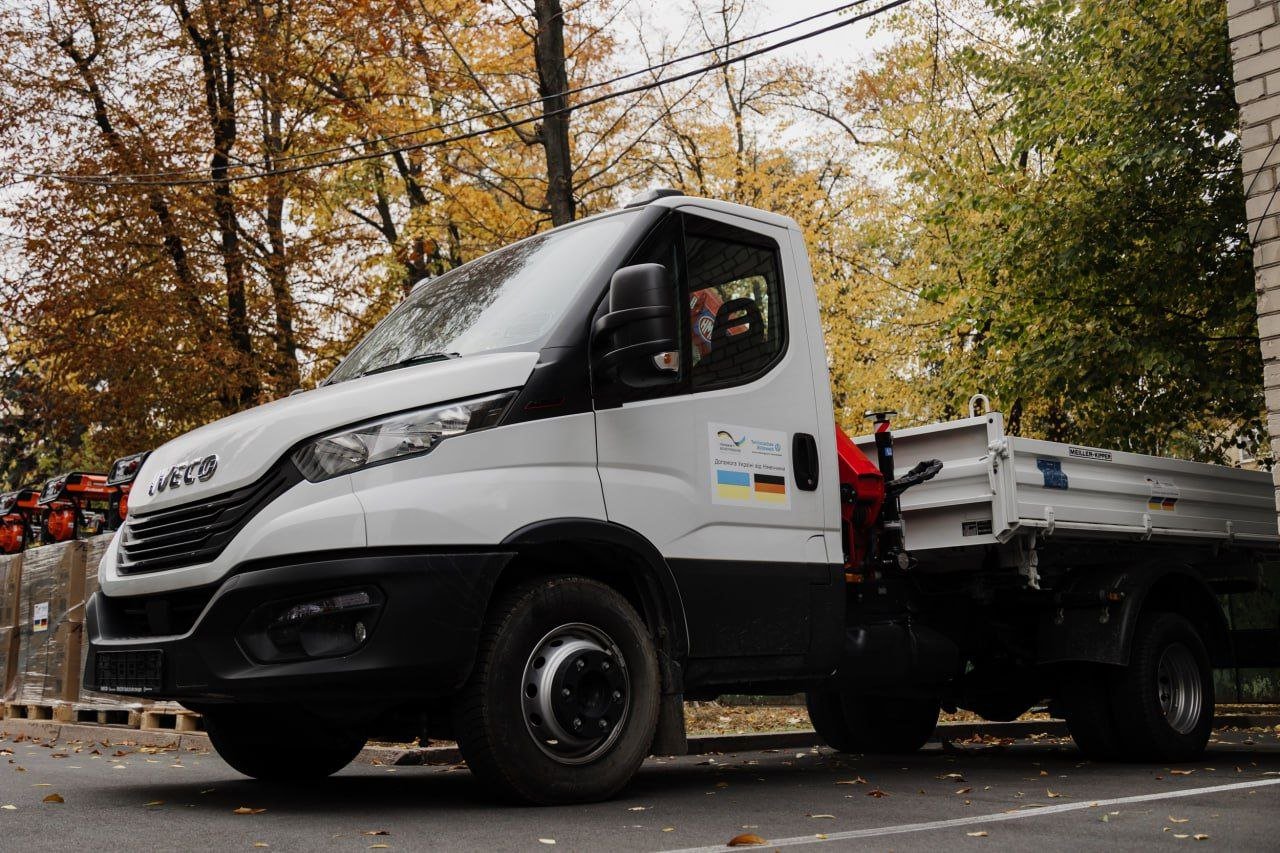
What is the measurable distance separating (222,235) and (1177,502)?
13038 millimetres

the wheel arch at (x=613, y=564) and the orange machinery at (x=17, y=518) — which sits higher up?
the orange machinery at (x=17, y=518)

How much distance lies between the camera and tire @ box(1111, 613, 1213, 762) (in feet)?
26.3

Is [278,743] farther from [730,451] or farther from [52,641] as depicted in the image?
[52,641]

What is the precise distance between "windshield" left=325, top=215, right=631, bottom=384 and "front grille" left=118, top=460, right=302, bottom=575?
3.40 ft

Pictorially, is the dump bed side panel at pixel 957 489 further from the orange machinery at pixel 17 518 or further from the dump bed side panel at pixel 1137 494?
the orange machinery at pixel 17 518

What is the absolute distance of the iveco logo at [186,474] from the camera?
566 centimetres

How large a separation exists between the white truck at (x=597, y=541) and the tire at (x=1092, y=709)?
0.06 ft

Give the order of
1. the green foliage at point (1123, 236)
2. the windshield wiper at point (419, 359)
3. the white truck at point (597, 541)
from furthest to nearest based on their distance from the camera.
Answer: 1. the green foliage at point (1123, 236)
2. the windshield wiper at point (419, 359)
3. the white truck at point (597, 541)

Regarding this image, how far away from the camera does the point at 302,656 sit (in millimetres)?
5289

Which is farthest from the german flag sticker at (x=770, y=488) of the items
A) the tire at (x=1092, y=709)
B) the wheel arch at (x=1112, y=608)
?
the tire at (x=1092, y=709)

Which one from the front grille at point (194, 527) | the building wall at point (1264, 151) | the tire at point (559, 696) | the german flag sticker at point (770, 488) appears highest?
the building wall at point (1264, 151)

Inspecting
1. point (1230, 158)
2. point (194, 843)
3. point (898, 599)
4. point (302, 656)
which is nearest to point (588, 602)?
point (302, 656)

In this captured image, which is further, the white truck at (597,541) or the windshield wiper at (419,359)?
the windshield wiper at (419,359)

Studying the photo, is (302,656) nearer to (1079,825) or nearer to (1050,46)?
(1079,825)
